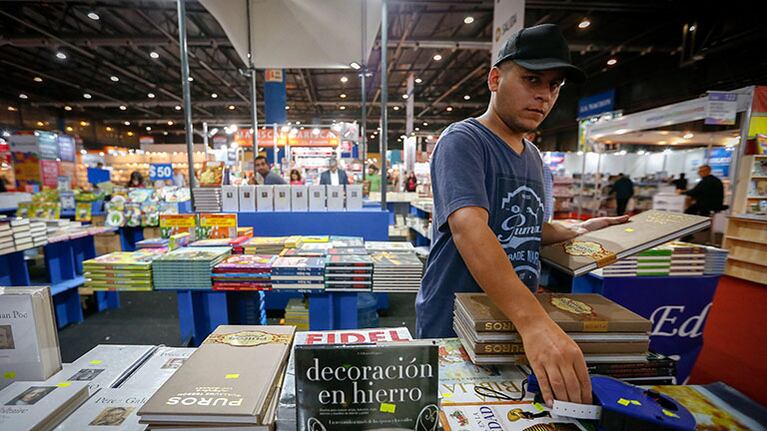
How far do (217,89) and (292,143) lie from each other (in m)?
10.0

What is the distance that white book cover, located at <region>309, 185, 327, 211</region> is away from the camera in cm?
373

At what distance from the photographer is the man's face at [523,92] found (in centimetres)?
95

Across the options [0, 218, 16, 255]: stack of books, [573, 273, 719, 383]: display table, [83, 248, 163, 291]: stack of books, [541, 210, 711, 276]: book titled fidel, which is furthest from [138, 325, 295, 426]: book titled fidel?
[0, 218, 16, 255]: stack of books

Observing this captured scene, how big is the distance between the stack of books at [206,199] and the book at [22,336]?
9.52 ft

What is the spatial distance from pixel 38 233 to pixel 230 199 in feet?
6.03

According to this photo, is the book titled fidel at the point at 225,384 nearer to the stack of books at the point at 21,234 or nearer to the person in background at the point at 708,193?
the stack of books at the point at 21,234

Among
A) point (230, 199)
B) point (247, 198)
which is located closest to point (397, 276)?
point (247, 198)

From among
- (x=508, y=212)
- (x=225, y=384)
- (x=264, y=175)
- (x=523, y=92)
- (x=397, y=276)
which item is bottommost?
(x=397, y=276)

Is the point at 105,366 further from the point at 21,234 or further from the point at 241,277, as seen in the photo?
the point at 21,234

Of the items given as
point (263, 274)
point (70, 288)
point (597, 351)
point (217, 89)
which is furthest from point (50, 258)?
point (217, 89)

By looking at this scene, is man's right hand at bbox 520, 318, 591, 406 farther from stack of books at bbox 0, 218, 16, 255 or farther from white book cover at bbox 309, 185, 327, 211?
stack of books at bbox 0, 218, 16, 255

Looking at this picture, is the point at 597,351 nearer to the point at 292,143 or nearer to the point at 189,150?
the point at 189,150

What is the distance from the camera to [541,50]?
0.90 m

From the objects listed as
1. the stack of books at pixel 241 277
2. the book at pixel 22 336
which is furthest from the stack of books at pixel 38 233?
the book at pixel 22 336
